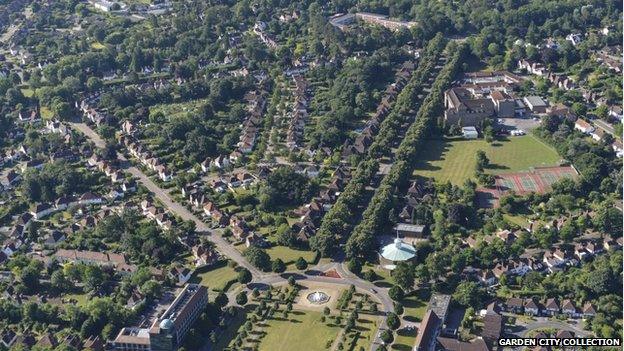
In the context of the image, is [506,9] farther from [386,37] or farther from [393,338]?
[393,338]

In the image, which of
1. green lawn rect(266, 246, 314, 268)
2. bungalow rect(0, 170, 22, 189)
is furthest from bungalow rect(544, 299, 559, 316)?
bungalow rect(0, 170, 22, 189)

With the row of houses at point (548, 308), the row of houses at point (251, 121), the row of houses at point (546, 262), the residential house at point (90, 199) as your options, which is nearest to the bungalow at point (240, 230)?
the residential house at point (90, 199)

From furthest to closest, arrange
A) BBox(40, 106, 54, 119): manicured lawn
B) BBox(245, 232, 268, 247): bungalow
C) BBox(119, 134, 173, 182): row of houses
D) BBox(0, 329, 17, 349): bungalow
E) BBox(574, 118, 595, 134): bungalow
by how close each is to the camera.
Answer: BBox(40, 106, 54, 119): manicured lawn < BBox(574, 118, 595, 134): bungalow < BBox(119, 134, 173, 182): row of houses < BBox(245, 232, 268, 247): bungalow < BBox(0, 329, 17, 349): bungalow

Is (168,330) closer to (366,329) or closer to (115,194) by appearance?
(366,329)

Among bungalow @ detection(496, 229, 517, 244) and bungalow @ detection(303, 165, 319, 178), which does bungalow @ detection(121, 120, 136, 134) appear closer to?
bungalow @ detection(303, 165, 319, 178)

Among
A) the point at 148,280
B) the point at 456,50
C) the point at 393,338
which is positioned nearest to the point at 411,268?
the point at 393,338

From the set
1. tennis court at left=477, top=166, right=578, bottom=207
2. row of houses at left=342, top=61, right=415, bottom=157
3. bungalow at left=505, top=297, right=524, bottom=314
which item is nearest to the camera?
bungalow at left=505, top=297, right=524, bottom=314

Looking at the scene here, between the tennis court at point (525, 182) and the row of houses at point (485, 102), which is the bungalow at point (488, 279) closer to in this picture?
the tennis court at point (525, 182)
